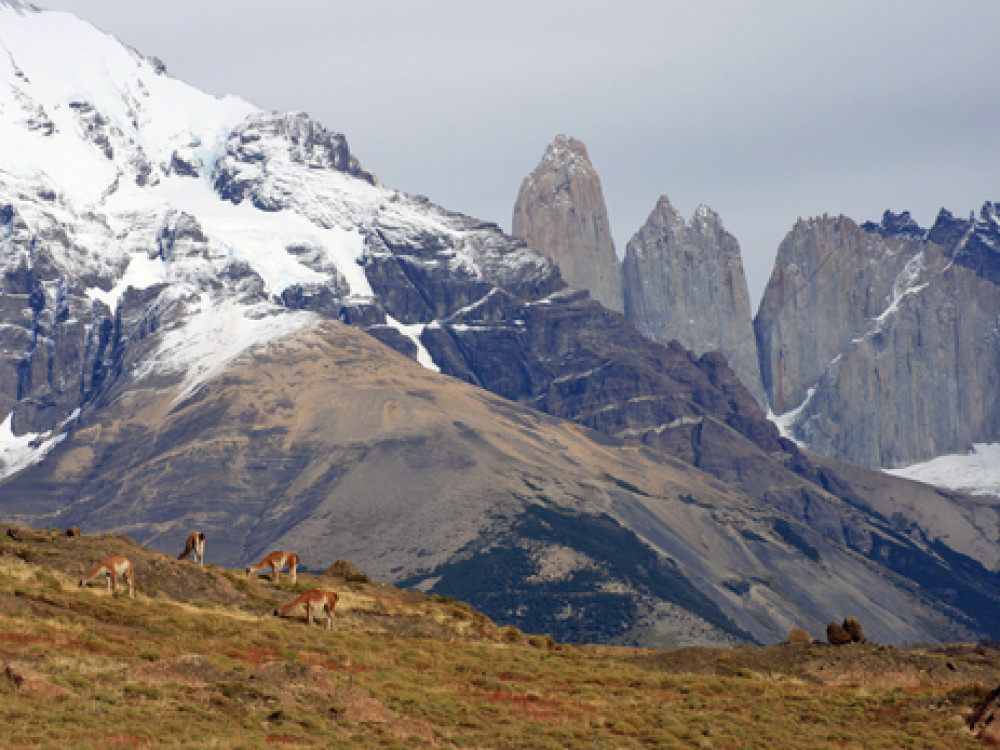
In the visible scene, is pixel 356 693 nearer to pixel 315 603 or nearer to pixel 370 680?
pixel 370 680

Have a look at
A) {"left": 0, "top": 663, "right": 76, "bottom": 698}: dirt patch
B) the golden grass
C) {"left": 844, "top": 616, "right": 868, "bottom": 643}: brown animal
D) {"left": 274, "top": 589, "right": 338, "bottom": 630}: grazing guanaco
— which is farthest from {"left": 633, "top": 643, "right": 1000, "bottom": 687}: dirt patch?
{"left": 0, "top": 663, "right": 76, "bottom": 698}: dirt patch

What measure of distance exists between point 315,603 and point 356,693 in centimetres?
1813

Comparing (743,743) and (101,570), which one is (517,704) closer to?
(743,743)

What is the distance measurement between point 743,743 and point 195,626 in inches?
1018

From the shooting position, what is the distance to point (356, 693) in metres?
54.9

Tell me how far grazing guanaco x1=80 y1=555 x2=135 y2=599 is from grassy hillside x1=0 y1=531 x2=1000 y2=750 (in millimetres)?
612

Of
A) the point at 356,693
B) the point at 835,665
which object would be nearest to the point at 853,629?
the point at 835,665

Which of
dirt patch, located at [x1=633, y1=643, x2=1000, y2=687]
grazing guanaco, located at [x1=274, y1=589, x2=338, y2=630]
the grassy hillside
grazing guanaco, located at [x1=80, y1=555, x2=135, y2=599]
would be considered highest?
grazing guanaco, located at [x1=80, y1=555, x2=135, y2=599]

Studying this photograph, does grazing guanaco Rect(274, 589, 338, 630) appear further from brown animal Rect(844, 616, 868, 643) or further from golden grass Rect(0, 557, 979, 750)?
brown animal Rect(844, 616, 868, 643)

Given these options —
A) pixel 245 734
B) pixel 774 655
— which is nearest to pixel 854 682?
pixel 774 655

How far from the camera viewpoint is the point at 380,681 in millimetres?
60562

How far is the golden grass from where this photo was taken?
48.8 meters

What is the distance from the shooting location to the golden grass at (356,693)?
48.8 meters

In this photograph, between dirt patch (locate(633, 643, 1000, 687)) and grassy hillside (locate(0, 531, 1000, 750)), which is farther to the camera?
dirt patch (locate(633, 643, 1000, 687))
